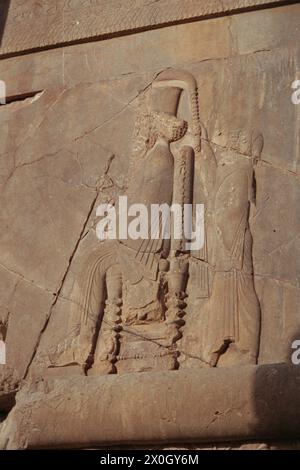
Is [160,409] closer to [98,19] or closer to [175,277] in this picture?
[175,277]

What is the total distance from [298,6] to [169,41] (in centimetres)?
96

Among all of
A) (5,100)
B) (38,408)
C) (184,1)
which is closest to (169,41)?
(184,1)

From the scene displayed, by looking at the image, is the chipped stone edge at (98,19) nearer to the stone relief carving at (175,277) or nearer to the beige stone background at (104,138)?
the beige stone background at (104,138)

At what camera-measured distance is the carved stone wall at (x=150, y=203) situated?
23.4ft

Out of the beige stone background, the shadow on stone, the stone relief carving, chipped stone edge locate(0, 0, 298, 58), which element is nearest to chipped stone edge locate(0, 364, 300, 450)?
the stone relief carving

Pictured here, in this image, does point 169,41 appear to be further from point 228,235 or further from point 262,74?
point 228,235

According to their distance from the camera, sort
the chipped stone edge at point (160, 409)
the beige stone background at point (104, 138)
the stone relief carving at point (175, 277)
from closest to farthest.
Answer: the chipped stone edge at point (160, 409) → the stone relief carving at point (175, 277) → the beige stone background at point (104, 138)

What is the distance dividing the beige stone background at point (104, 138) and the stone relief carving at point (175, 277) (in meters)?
0.10

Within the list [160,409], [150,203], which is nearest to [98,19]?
[150,203]

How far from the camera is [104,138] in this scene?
26.6 feet

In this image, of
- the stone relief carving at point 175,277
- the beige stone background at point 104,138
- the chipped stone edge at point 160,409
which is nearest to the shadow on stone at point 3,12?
the beige stone background at point 104,138

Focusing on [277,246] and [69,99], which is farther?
[69,99]

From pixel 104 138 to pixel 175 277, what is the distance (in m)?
1.25

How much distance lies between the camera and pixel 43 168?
821 centimetres
